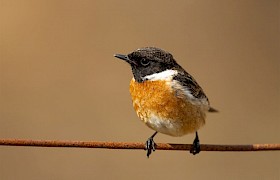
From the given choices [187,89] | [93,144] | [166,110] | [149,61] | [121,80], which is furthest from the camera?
[121,80]

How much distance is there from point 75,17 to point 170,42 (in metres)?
1.34

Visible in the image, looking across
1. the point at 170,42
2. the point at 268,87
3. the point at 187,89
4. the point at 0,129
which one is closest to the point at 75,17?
the point at 170,42

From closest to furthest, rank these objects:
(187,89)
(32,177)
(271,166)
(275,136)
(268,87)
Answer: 1. (187,89)
2. (32,177)
3. (271,166)
4. (275,136)
5. (268,87)

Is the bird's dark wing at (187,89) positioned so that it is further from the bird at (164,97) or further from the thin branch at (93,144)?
the thin branch at (93,144)

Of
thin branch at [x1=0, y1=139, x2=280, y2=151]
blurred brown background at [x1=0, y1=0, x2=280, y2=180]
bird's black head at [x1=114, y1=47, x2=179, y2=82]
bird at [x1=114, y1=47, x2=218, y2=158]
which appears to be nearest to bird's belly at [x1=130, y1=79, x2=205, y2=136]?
bird at [x1=114, y1=47, x2=218, y2=158]

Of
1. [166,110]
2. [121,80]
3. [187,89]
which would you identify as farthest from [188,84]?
[121,80]

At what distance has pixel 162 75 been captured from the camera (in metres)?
4.73

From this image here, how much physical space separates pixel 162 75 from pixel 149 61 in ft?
0.48

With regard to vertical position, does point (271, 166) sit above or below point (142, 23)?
below

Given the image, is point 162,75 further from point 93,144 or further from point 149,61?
point 93,144

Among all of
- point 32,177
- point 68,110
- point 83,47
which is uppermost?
point 83,47

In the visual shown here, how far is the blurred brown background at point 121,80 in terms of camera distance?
7.29 meters

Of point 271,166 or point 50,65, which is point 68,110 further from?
point 271,166

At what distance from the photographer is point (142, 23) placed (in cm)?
891
